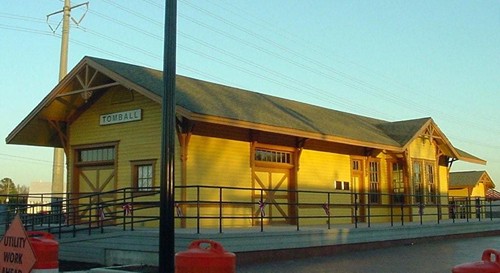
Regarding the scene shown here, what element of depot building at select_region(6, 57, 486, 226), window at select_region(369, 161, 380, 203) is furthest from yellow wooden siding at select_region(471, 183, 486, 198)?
window at select_region(369, 161, 380, 203)

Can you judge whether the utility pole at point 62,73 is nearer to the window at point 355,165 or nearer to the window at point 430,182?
the window at point 355,165

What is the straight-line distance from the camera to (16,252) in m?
7.56

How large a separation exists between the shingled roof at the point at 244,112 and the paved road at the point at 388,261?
4016 mm

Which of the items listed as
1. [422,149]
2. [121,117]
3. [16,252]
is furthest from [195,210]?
[422,149]

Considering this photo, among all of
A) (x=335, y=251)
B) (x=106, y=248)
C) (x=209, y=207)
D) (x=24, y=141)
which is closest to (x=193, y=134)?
(x=209, y=207)

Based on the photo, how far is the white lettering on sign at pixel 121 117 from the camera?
18.5m

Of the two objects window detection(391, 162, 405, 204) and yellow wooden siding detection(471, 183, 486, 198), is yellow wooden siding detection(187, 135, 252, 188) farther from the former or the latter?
yellow wooden siding detection(471, 183, 486, 198)

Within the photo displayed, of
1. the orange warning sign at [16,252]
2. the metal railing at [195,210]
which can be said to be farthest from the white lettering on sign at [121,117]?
the orange warning sign at [16,252]

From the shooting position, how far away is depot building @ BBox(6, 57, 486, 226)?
55.8ft

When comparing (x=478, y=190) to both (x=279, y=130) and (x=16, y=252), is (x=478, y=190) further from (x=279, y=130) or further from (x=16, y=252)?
(x=16, y=252)

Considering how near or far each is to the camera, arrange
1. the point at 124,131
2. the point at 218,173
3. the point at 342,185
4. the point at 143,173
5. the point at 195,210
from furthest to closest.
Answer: the point at 342,185 < the point at 124,131 < the point at 143,173 < the point at 218,173 < the point at 195,210

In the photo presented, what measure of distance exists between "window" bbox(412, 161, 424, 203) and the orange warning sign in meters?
19.7

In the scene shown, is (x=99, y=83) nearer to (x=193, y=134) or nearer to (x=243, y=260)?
(x=193, y=134)

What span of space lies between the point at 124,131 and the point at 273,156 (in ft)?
15.5
